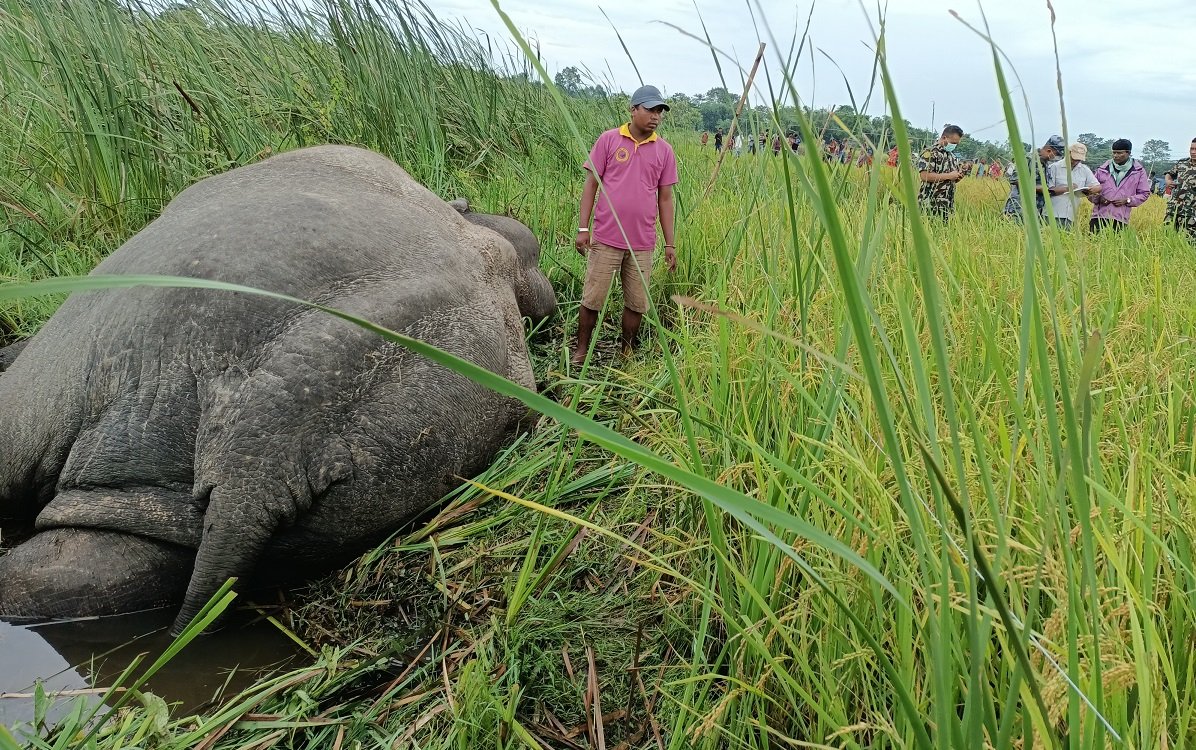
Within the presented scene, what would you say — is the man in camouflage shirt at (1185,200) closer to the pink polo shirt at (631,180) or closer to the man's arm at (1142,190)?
the man's arm at (1142,190)

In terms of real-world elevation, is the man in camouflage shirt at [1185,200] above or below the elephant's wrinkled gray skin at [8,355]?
above

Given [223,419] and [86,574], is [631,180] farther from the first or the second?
[86,574]

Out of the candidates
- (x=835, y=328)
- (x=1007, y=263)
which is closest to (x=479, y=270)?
(x=835, y=328)

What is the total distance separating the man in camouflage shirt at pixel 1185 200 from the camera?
675cm

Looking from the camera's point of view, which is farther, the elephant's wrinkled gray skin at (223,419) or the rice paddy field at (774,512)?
the elephant's wrinkled gray skin at (223,419)

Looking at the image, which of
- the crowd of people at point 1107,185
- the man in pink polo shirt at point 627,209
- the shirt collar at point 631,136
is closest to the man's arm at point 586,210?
the man in pink polo shirt at point 627,209

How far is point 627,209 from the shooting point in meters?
3.95

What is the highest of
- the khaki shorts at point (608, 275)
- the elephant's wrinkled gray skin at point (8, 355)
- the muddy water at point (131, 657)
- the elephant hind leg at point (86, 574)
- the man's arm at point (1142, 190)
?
the man's arm at point (1142, 190)

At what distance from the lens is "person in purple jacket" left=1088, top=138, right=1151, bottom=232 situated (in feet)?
23.7

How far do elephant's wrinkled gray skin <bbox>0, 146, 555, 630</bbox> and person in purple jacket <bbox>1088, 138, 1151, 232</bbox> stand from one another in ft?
22.6

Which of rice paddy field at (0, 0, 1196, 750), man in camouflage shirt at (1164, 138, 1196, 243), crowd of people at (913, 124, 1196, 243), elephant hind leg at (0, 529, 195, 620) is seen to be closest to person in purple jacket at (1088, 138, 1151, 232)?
crowd of people at (913, 124, 1196, 243)

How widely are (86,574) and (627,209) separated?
2.70 metres

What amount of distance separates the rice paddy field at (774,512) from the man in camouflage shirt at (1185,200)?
2572 millimetres

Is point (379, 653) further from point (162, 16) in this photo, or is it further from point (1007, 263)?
point (162, 16)
